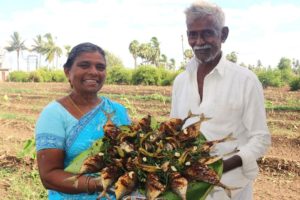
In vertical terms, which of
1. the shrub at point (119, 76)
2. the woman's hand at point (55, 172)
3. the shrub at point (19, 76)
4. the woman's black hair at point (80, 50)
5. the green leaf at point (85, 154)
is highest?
the woman's black hair at point (80, 50)

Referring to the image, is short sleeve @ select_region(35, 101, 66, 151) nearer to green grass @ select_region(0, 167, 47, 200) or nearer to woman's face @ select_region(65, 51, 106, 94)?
woman's face @ select_region(65, 51, 106, 94)

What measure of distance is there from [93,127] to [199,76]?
2.46ft

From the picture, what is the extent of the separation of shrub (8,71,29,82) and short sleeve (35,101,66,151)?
35.8 metres

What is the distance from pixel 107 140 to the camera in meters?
1.65

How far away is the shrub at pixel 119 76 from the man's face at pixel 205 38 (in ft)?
86.5

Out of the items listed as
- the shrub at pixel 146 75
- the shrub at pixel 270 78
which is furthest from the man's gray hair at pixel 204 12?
the shrub at pixel 146 75

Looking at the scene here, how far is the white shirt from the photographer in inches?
85.7

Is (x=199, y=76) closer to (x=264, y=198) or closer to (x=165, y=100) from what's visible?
(x=264, y=198)

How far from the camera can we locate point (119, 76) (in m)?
29.6

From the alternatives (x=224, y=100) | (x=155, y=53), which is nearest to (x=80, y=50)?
(x=224, y=100)

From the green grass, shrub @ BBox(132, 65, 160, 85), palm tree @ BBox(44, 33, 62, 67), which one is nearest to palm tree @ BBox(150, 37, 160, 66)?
palm tree @ BBox(44, 33, 62, 67)

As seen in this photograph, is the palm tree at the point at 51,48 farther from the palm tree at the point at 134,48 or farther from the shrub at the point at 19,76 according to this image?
the shrub at the point at 19,76

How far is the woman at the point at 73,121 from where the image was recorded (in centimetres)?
193

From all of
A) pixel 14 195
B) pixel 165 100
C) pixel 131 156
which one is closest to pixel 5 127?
pixel 14 195
